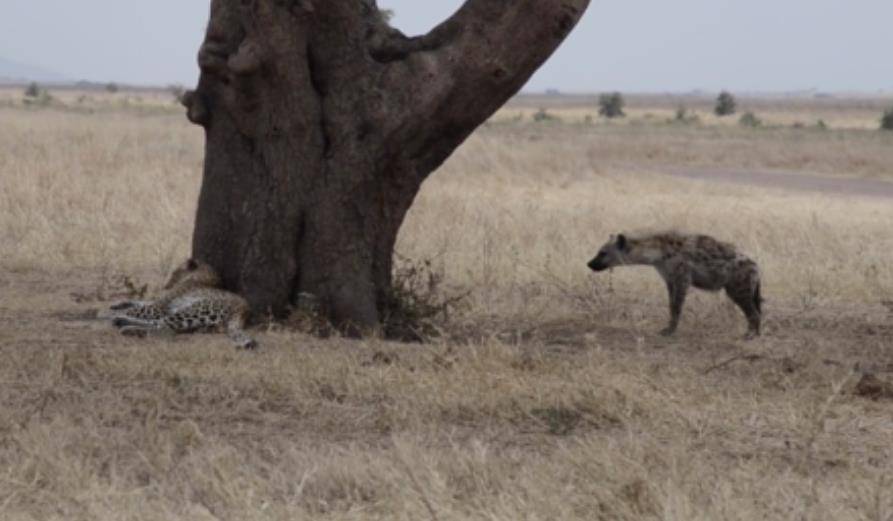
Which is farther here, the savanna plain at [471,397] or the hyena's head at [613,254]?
the hyena's head at [613,254]

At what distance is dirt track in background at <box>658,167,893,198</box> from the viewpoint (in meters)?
25.5

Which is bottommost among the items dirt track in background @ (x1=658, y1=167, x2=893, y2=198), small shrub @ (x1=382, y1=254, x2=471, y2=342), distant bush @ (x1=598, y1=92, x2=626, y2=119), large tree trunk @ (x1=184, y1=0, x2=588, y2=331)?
distant bush @ (x1=598, y1=92, x2=626, y2=119)

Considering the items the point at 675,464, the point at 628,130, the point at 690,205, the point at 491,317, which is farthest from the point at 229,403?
the point at 628,130

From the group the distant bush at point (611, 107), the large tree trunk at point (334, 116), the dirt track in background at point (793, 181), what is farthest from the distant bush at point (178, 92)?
the distant bush at point (611, 107)

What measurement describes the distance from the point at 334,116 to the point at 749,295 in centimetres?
308

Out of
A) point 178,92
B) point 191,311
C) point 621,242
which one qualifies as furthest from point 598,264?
point 178,92

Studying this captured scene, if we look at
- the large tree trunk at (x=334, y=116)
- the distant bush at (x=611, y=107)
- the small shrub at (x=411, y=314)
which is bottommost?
the distant bush at (x=611, y=107)

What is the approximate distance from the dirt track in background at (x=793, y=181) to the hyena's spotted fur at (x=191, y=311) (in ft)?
56.3

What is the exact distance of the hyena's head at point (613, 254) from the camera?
1095 cm

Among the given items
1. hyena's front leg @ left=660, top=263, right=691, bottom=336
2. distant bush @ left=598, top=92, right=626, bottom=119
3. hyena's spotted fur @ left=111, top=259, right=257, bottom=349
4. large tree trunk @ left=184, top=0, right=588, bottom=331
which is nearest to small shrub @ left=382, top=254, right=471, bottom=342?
large tree trunk @ left=184, top=0, right=588, bottom=331

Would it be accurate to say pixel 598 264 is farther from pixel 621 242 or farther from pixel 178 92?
pixel 178 92

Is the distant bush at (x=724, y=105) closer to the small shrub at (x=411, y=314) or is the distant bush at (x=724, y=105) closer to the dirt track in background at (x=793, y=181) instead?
the dirt track in background at (x=793, y=181)

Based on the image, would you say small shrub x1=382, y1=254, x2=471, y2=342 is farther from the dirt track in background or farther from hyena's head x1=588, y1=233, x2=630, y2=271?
the dirt track in background

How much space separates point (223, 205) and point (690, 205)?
11148 millimetres
